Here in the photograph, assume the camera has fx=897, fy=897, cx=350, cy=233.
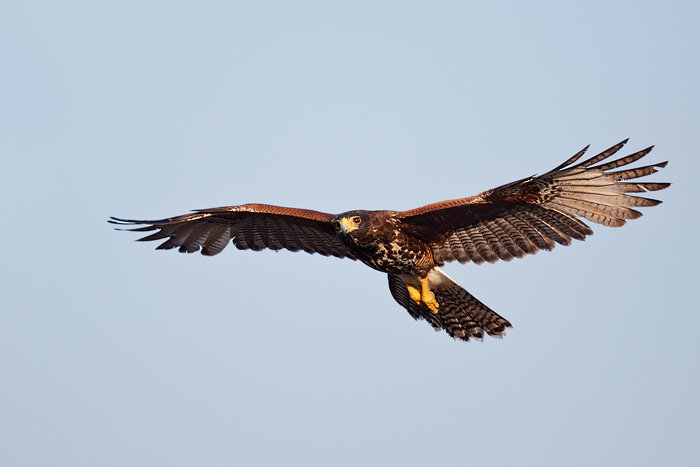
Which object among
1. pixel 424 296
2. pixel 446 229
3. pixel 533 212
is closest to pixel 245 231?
pixel 424 296

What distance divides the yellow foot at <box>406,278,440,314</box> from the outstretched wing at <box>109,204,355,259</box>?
39.5 inches

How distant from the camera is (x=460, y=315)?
12.2 meters

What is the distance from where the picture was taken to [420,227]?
11305 mm

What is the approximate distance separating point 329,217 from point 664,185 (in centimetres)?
422

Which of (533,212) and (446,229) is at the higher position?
(446,229)

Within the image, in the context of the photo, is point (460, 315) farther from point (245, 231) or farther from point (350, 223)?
point (245, 231)

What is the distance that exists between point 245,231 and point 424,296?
278 centimetres

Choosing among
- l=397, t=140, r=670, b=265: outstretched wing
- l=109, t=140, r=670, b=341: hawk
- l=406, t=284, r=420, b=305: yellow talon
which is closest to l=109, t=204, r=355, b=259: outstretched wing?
l=109, t=140, r=670, b=341: hawk

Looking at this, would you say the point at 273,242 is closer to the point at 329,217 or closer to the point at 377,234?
the point at 329,217

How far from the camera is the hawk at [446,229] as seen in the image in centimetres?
1029

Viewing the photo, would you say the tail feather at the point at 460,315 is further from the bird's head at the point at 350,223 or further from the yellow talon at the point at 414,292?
the bird's head at the point at 350,223

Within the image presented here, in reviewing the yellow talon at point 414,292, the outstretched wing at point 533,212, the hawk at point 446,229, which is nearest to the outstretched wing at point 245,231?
the hawk at point 446,229

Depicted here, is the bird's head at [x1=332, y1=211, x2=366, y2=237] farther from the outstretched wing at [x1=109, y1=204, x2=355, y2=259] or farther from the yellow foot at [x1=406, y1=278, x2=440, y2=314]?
Result: the yellow foot at [x1=406, y1=278, x2=440, y2=314]

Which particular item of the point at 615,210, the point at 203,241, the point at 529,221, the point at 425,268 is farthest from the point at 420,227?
the point at 203,241
